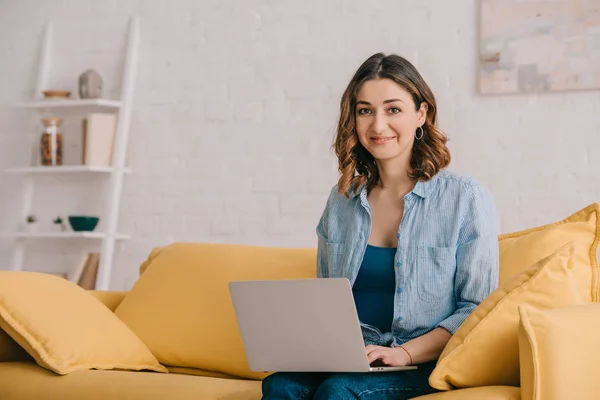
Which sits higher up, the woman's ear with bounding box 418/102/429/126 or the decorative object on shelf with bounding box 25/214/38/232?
the woman's ear with bounding box 418/102/429/126

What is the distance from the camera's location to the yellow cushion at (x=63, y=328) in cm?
255

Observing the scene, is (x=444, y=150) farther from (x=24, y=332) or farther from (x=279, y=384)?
(x=24, y=332)

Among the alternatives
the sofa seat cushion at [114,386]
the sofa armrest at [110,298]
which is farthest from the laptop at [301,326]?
the sofa armrest at [110,298]

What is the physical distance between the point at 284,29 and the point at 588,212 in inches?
77.6

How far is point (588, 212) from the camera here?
234 cm

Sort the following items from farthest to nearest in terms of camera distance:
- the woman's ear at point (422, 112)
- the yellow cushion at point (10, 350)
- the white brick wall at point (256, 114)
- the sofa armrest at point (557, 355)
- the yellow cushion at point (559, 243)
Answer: the white brick wall at point (256, 114), the yellow cushion at point (10, 350), the woman's ear at point (422, 112), the yellow cushion at point (559, 243), the sofa armrest at point (557, 355)

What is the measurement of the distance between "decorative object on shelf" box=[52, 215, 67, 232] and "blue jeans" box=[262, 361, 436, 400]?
2542 mm

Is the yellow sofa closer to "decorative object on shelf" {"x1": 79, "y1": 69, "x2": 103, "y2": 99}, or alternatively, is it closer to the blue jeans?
the blue jeans

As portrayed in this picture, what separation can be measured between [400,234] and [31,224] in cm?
266

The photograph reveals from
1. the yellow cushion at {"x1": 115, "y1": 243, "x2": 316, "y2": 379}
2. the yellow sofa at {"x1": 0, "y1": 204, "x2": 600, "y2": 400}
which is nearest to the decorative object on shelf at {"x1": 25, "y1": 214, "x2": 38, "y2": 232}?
the yellow sofa at {"x1": 0, "y1": 204, "x2": 600, "y2": 400}

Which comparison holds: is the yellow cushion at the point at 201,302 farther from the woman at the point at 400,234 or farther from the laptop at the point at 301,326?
the laptop at the point at 301,326

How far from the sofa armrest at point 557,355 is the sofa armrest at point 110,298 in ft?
5.73

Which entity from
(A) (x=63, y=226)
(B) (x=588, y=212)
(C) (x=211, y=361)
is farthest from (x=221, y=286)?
(A) (x=63, y=226)

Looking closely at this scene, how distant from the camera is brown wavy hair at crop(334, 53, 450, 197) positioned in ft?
7.74
